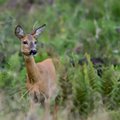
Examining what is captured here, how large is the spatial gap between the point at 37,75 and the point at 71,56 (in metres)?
2.33

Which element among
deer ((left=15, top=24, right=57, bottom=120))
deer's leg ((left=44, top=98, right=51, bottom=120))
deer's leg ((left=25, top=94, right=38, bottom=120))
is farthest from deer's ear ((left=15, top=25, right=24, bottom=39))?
deer's leg ((left=25, top=94, right=38, bottom=120))

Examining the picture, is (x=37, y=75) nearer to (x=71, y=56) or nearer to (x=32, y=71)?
(x=32, y=71)

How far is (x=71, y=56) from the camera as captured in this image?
13969 millimetres

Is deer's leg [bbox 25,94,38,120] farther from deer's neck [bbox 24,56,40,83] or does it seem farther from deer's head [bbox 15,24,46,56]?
deer's head [bbox 15,24,46,56]

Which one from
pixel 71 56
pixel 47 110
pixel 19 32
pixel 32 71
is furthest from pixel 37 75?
pixel 71 56

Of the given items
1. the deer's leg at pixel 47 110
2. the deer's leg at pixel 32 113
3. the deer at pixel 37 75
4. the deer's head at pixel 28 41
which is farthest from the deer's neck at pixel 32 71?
the deer's leg at pixel 32 113

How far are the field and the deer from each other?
4.8 inches

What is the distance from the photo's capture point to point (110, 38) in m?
16.5

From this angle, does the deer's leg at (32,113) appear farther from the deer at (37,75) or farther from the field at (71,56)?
the deer at (37,75)

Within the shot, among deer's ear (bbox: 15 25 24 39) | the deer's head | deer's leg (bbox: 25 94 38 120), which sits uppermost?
deer's ear (bbox: 15 25 24 39)

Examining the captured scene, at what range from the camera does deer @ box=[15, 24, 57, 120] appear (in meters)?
11.4

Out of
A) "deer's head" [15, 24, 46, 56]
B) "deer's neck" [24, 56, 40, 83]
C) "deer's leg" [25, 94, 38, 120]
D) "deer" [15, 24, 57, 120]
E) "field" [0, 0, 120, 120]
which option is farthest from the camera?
"deer's head" [15, 24, 46, 56]

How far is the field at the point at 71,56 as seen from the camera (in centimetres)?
1073

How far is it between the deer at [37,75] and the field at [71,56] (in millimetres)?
123
